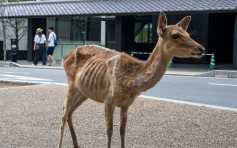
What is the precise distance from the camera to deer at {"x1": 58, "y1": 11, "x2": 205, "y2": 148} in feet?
15.4

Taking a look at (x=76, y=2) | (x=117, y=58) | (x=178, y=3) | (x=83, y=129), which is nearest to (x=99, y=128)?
(x=83, y=129)

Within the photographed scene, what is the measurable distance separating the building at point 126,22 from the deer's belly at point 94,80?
15426 mm

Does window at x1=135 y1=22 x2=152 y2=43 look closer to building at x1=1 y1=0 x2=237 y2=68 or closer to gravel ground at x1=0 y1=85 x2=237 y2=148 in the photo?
building at x1=1 y1=0 x2=237 y2=68

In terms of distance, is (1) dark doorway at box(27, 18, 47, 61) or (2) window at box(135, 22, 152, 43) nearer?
(2) window at box(135, 22, 152, 43)

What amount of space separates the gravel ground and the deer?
1255 millimetres

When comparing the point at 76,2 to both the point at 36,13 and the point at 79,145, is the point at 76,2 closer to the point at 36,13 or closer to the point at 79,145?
the point at 36,13

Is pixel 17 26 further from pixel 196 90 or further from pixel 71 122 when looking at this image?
pixel 71 122

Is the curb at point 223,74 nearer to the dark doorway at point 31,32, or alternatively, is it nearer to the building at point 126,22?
the building at point 126,22

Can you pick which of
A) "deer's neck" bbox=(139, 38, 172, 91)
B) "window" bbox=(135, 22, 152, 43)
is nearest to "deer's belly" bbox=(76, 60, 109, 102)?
"deer's neck" bbox=(139, 38, 172, 91)

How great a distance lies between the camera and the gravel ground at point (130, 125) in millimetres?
6566

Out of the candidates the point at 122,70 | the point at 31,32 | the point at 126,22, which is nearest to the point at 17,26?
the point at 31,32

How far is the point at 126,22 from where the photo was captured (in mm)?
25125

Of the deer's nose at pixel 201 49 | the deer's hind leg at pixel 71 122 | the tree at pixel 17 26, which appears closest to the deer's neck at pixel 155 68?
the deer's nose at pixel 201 49

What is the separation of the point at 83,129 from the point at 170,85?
7711 mm
